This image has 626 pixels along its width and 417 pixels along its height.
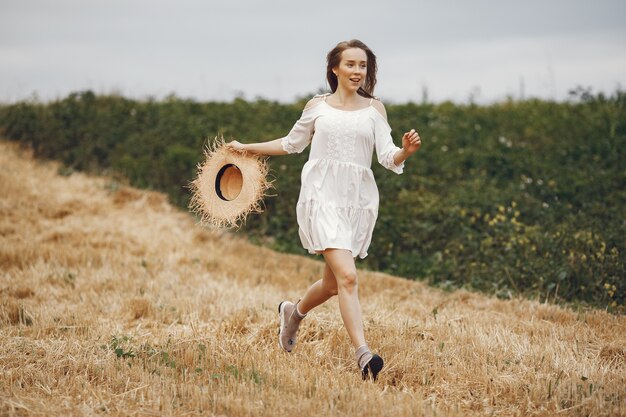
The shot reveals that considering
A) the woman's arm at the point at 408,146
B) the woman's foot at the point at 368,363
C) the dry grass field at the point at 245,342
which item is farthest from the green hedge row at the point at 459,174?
the woman's foot at the point at 368,363

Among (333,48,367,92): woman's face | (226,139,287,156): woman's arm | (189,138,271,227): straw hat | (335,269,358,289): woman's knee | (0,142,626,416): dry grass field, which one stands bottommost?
(0,142,626,416): dry grass field

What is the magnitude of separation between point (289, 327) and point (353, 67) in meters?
2.07

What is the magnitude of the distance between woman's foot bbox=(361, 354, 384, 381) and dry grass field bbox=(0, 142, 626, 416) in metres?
0.10

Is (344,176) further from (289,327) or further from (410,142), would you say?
(289,327)

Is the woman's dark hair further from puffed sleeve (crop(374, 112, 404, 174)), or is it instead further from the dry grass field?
the dry grass field

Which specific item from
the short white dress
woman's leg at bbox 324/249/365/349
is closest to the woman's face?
the short white dress

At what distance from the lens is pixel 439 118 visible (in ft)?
42.2

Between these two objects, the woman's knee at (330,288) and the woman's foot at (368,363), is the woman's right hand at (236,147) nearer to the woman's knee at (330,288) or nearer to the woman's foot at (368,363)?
the woman's knee at (330,288)

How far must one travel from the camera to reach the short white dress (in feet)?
17.1

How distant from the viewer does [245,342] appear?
583 centimetres

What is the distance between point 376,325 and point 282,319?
0.92 metres

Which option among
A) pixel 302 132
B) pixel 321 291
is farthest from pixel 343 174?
pixel 321 291

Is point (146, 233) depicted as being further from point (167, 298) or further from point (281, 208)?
point (167, 298)

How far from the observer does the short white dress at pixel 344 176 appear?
5.20m
